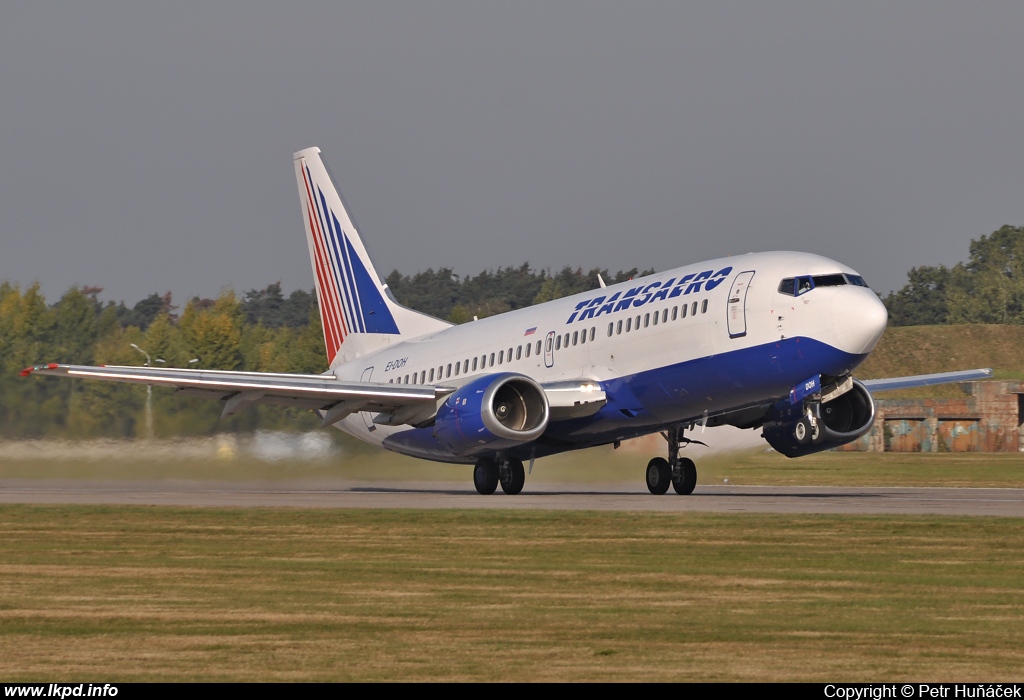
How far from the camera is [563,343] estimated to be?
33.1 metres

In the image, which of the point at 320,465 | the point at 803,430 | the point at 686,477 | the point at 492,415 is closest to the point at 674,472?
the point at 686,477

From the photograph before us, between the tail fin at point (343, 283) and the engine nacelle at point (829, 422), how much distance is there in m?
11.7

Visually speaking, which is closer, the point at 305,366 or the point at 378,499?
the point at 378,499

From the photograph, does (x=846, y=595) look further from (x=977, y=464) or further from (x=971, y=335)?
(x=971, y=335)

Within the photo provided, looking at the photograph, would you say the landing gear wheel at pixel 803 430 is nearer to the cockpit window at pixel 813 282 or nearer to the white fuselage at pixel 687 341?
the white fuselage at pixel 687 341

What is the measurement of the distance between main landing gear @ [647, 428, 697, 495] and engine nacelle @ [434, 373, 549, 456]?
11.7 ft

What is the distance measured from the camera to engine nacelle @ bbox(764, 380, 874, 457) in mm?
31031

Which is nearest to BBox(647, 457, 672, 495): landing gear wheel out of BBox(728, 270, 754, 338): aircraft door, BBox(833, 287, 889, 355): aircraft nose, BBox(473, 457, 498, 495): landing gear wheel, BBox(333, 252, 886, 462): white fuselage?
Answer: BBox(333, 252, 886, 462): white fuselage

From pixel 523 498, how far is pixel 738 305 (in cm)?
648

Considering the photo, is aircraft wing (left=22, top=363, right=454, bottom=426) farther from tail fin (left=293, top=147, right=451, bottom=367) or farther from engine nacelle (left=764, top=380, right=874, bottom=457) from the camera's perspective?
engine nacelle (left=764, top=380, right=874, bottom=457)

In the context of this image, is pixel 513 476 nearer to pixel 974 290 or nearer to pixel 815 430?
pixel 815 430

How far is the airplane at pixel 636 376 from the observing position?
2819cm

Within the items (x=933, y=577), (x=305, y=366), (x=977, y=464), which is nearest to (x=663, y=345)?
(x=933, y=577)

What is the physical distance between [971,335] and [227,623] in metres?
119
